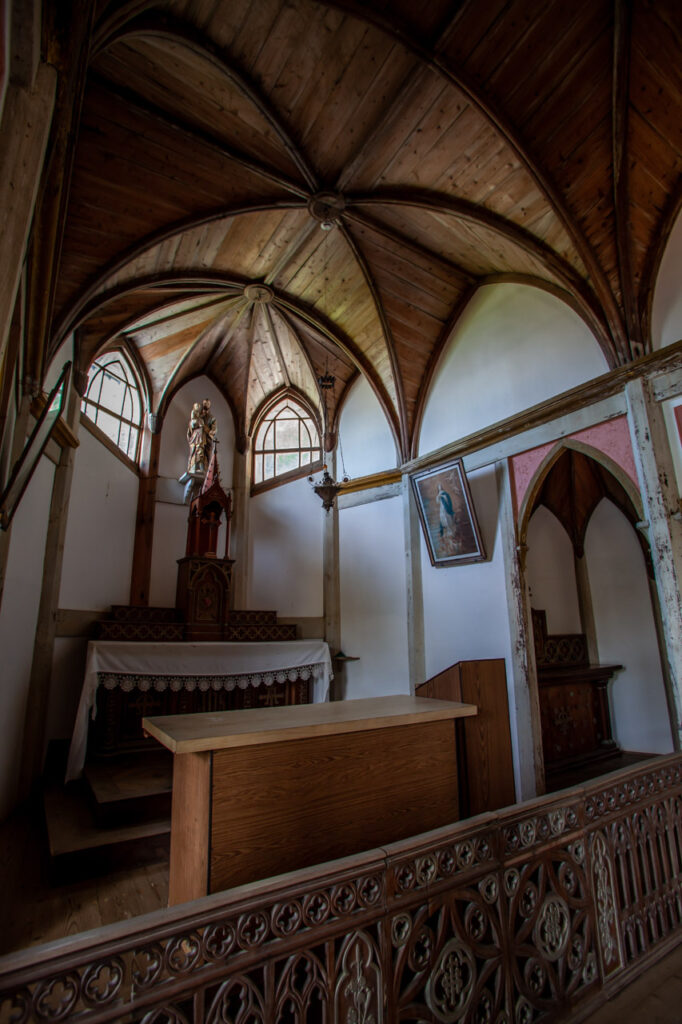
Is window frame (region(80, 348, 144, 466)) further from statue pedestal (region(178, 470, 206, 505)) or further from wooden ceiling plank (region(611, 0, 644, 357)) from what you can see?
wooden ceiling plank (region(611, 0, 644, 357))

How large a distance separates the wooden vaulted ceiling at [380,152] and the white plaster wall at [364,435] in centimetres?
172

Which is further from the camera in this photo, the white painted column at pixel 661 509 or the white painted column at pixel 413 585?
the white painted column at pixel 413 585

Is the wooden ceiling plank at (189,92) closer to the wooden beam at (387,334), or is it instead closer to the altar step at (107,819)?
the wooden beam at (387,334)

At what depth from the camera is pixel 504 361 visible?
5641 mm

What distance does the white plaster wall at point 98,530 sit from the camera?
19.1 ft

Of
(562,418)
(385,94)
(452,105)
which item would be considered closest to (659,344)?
(562,418)

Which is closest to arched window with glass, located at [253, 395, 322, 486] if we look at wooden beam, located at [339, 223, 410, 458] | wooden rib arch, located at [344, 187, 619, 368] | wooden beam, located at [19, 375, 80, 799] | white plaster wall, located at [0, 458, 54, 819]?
wooden beam, located at [339, 223, 410, 458]

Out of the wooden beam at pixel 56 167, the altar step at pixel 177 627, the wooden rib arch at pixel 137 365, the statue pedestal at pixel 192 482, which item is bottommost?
the altar step at pixel 177 627

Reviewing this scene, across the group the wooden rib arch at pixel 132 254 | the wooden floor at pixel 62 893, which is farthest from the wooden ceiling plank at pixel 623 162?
the wooden floor at pixel 62 893

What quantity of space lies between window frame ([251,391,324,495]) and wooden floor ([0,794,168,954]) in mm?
5786

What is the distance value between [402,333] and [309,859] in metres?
5.94

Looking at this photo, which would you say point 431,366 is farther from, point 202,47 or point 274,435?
point 202,47

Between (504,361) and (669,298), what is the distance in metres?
1.72

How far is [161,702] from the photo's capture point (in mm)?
5750
